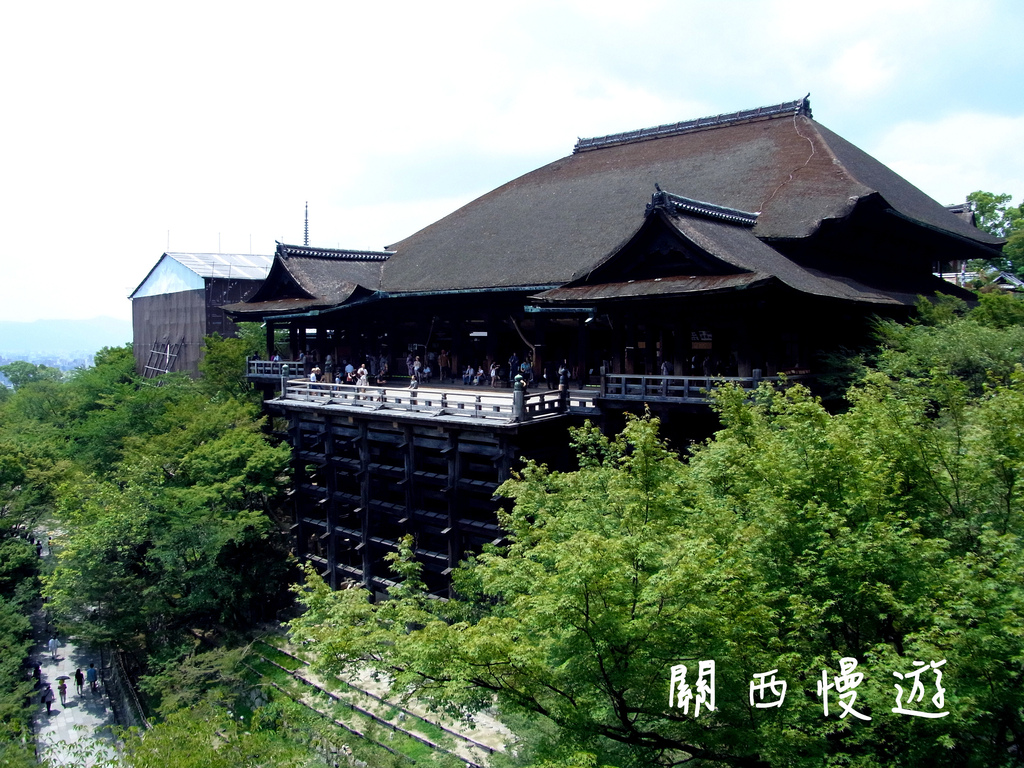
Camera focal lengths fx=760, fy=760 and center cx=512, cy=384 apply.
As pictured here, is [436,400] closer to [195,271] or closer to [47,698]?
[47,698]

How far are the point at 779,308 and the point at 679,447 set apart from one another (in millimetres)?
4613

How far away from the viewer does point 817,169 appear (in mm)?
26484

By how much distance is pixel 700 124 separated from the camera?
33594 mm

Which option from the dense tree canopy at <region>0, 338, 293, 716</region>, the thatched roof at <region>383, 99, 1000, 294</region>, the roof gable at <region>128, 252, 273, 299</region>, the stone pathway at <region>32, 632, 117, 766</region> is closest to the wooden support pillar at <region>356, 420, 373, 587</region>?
the dense tree canopy at <region>0, 338, 293, 716</region>

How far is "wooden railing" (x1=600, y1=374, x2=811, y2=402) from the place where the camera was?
18.4 m

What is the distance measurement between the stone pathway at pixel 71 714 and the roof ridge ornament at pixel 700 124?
3008 centimetres

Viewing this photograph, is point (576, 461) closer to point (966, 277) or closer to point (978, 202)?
point (966, 277)

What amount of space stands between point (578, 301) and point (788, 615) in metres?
11.3

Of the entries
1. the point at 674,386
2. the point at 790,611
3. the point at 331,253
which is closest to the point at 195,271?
the point at 331,253

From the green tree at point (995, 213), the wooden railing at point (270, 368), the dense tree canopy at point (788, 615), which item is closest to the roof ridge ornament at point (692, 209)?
the dense tree canopy at point (788, 615)

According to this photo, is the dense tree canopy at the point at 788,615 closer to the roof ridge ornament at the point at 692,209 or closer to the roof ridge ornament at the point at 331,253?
the roof ridge ornament at the point at 692,209

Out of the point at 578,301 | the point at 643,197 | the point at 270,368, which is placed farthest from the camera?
the point at 270,368

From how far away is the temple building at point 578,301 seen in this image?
20.1 meters

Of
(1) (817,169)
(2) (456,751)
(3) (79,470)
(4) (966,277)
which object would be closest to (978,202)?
(4) (966,277)
